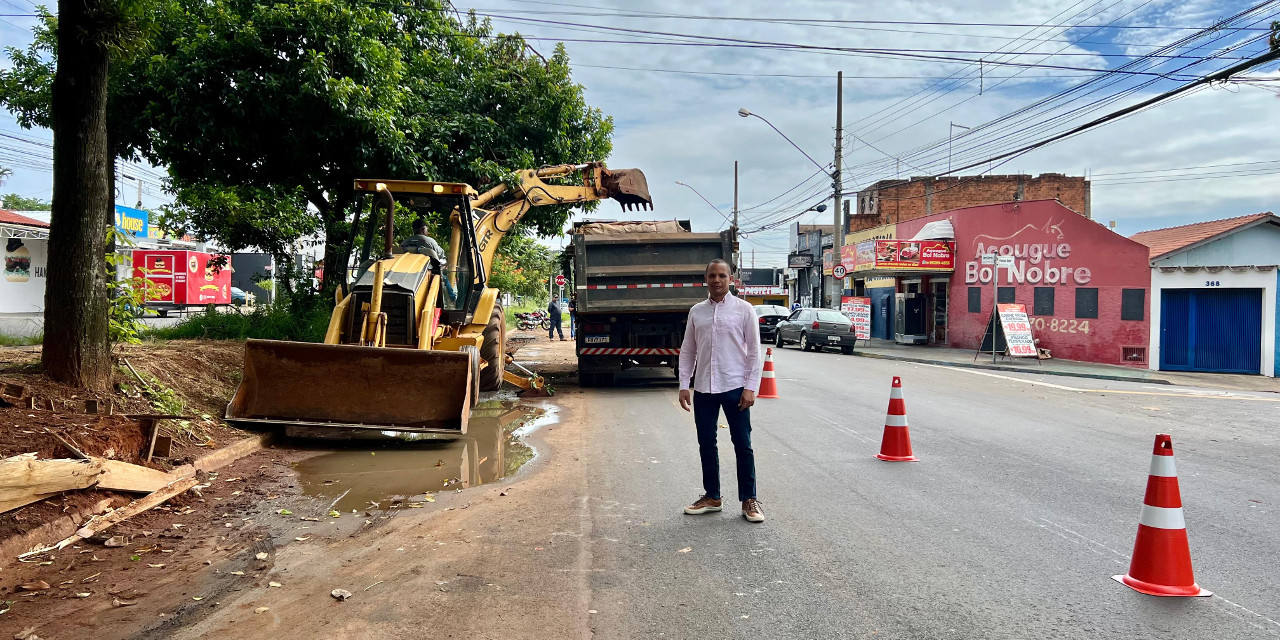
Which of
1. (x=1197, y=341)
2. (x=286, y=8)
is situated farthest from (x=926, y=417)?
(x=1197, y=341)

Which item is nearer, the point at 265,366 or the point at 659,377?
the point at 265,366

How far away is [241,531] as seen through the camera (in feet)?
17.5

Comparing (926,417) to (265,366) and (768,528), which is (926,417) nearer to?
(768,528)

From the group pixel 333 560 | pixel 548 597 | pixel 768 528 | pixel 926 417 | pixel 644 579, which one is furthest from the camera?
pixel 926 417

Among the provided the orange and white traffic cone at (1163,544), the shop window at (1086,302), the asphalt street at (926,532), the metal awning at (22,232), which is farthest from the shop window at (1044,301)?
the metal awning at (22,232)

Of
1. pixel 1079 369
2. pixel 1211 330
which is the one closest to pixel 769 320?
pixel 1079 369

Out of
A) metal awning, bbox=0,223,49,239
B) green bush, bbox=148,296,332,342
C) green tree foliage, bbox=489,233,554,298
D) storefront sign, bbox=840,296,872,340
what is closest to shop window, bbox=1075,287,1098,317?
storefront sign, bbox=840,296,872,340

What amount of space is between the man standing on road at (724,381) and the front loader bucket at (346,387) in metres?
3.10

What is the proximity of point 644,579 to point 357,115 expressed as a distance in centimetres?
939

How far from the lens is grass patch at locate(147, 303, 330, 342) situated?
13.2 metres

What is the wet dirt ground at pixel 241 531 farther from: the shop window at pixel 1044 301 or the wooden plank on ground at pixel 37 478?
the shop window at pixel 1044 301

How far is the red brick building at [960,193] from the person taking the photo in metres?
43.2

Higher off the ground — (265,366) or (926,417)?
(265,366)

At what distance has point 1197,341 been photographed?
21.8 m
